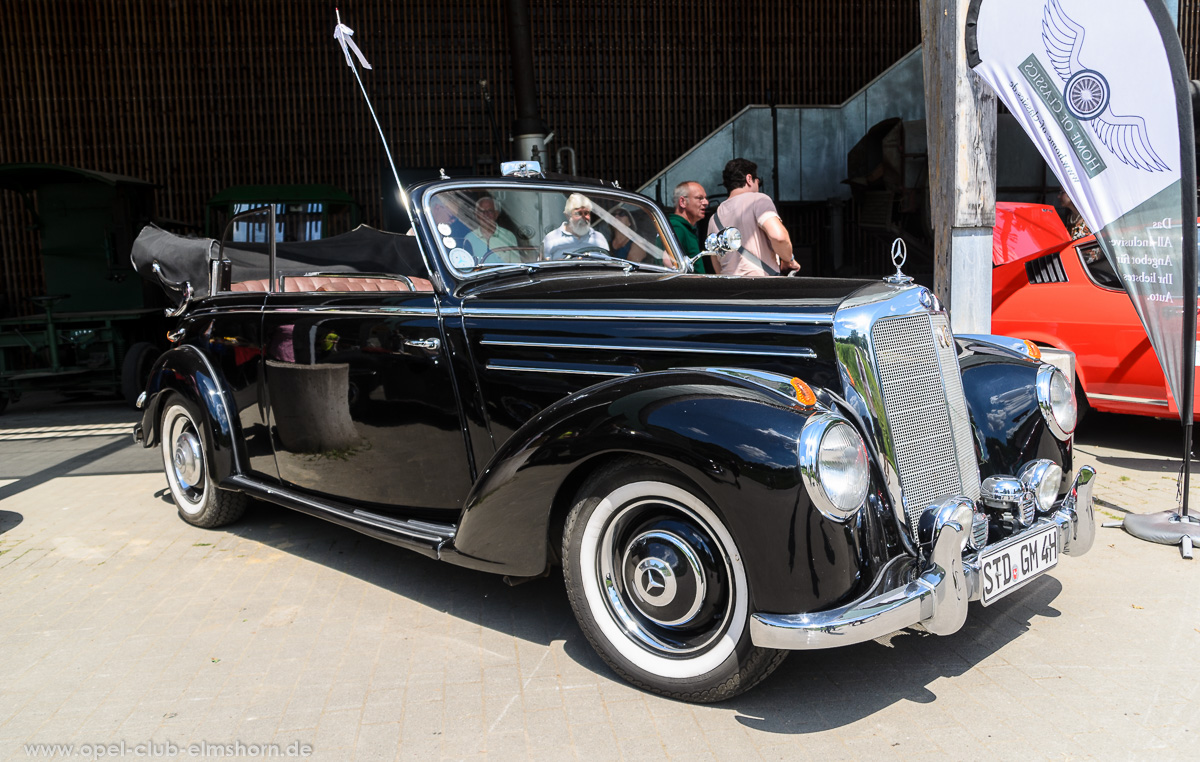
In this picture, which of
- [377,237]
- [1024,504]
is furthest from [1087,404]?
[377,237]

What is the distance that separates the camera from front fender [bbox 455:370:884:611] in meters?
2.21

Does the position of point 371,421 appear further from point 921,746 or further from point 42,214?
point 42,214

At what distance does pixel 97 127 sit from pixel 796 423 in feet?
37.7

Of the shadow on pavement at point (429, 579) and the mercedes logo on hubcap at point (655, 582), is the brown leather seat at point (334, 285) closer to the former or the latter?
the shadow on pavement at point (429, 579)

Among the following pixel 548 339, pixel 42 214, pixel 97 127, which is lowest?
pixel 548 339

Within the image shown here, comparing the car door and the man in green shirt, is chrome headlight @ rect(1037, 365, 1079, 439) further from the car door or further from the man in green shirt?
the man in green shirt

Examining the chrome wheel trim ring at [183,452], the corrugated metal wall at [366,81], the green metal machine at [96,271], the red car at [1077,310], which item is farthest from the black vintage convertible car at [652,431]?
the corrugated metal wall at [366,81]

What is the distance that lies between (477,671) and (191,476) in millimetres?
2471

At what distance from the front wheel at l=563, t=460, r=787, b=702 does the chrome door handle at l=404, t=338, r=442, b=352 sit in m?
0.91

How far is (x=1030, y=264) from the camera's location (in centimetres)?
604

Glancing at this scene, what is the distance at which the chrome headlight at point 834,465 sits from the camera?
2.20 m

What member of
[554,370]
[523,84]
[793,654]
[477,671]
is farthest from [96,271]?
[793,654]

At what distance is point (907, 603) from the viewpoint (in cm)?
220

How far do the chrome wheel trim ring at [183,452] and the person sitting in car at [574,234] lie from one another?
221 centimetres
